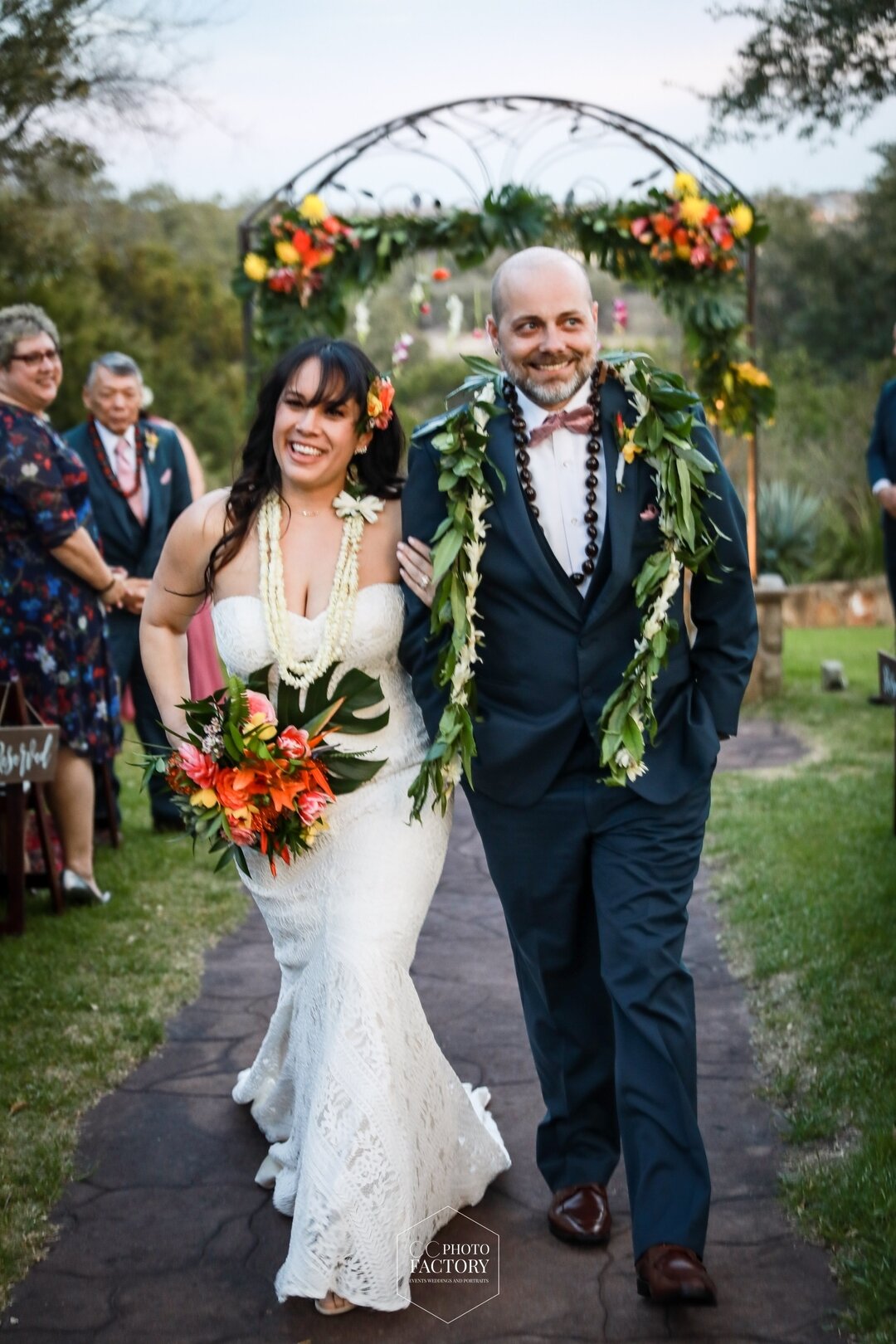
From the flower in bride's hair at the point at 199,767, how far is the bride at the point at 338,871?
325 mm

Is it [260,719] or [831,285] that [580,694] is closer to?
[260,719]

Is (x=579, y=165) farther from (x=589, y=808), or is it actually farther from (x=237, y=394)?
(x=589, y=808)

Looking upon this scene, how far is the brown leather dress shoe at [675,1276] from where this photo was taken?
118 inches

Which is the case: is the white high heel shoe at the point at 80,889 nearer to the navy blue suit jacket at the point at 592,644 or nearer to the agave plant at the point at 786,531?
the navy blue suit jacket at the point at 592,644

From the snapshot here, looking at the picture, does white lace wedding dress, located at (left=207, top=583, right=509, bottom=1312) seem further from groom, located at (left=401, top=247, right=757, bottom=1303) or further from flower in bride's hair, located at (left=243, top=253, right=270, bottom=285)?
flower in bride's hair, located at (left=243, top=253, right=270, bottom=285)

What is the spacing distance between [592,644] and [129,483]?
477 centimetres

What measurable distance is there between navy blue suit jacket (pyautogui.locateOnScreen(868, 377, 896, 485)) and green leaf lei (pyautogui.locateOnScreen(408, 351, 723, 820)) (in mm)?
5555

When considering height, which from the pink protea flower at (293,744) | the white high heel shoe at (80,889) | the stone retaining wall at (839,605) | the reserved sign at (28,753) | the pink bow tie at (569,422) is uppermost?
the pink bow tie at (569,422)

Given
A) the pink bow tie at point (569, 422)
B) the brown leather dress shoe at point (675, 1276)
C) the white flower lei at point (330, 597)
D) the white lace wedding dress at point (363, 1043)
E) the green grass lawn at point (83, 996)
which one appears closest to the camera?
the brown leather dress shoe at point (675, 1276)

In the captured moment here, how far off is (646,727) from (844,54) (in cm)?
968

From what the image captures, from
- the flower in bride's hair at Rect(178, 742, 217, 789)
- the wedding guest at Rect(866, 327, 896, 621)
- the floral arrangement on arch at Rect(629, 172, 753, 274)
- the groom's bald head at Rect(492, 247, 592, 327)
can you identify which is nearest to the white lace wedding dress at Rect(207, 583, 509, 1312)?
the flower in bride's hair at Rect(178, 742, 217, 789)

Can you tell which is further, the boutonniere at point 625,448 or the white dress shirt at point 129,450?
the white dress shirt at point 129,450

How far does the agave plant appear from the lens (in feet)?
54.4

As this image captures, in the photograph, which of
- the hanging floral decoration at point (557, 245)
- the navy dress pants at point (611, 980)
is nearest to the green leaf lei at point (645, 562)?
the navy dress pants at point (611, 980)
